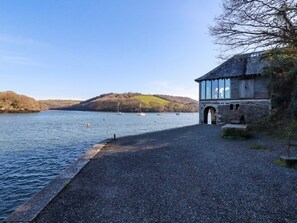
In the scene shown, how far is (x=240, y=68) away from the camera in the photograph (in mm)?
23625

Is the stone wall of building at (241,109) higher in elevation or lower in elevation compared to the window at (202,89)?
lower

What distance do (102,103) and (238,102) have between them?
463ft

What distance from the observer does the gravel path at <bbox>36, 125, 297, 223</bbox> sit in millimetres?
4211

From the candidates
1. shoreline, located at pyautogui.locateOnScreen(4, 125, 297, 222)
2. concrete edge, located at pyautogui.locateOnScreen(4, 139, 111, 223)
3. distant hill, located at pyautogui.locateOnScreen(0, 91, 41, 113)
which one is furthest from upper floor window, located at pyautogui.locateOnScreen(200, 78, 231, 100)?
distant hill, located at pyautogui.locateOnScreen(0, 91, 41, 113)

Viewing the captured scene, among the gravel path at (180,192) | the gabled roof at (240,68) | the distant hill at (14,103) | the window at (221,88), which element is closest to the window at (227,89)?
the window at (221,88)

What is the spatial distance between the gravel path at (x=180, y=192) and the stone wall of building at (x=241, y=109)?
1495 centimetres

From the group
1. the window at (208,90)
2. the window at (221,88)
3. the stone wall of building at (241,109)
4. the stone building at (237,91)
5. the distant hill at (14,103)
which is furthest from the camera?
the distant hill at (14,103)

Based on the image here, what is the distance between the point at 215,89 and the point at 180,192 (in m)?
21.6

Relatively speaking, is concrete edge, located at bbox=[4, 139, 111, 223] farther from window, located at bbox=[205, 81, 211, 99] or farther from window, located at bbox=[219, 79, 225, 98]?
window, located at bbox=[205, 81, 211, 99]

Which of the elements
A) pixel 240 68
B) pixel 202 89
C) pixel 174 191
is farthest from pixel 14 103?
pixel 174 191

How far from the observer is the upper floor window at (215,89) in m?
24.0

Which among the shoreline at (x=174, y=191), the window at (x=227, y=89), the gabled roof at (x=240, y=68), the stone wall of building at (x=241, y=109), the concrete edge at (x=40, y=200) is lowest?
the concrete edge at (x=40, y=200)

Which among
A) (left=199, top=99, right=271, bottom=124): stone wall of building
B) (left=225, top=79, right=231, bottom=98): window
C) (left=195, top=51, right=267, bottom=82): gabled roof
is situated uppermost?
(left=195, top=51, right=267, bottom=82): gabled roof

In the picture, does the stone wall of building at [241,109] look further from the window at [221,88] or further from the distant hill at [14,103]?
the distant hill at [14,103]
